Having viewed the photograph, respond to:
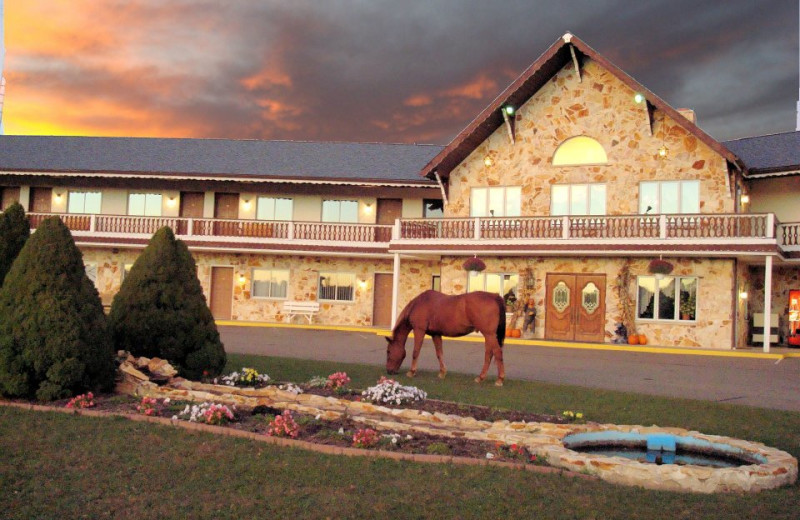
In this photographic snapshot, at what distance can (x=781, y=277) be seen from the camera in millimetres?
26766

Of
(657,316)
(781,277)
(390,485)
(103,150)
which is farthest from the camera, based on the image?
(103,150)

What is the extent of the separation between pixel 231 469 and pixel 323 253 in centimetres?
2314

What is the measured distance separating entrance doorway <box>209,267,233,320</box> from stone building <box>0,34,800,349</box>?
6cm

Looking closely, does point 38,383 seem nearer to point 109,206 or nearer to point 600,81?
point 600,81

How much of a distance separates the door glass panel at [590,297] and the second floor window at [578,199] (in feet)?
8.48

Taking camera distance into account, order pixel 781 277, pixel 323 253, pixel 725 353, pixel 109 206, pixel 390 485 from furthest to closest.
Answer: pixel 109 206
pixel 323 253
pixel 781 277
pixel 725 353
pixel 390 485

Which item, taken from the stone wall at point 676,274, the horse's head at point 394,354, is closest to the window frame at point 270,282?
the stone wall at point 676,274

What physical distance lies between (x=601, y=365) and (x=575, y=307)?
7.22m

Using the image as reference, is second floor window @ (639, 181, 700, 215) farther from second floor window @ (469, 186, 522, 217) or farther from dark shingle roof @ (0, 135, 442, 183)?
dark shingle roof @ (0, 135, 442, 183)

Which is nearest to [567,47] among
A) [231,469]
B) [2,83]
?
[231,469]

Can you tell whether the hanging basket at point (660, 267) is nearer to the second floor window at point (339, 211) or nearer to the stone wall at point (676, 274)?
the stone wall at point (676, 274)

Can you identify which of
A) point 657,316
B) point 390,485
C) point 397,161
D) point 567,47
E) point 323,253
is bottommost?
point 390,485

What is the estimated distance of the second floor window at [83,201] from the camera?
33.0 meters

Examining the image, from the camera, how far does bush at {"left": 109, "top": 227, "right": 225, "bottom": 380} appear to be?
1195 centimetres
